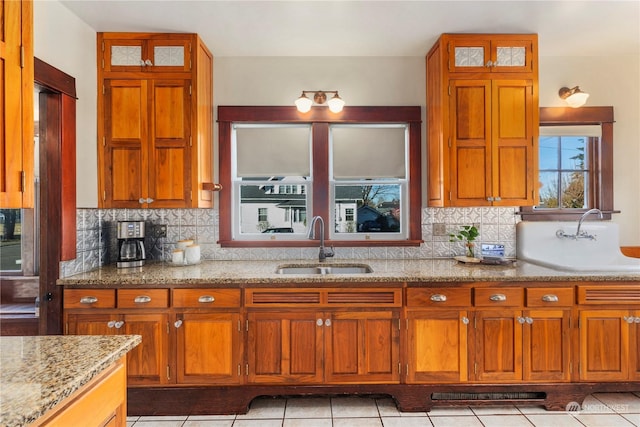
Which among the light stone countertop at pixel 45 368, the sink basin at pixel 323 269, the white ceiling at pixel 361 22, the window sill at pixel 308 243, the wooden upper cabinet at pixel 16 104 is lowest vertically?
the sink basin at pixel 323 269

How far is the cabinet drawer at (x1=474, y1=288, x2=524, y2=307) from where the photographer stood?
230cm

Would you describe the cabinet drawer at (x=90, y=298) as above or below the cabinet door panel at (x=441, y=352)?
above

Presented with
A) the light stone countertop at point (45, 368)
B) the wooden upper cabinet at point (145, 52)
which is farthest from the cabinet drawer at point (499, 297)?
the wooden upper cabinet at point (145, 52)

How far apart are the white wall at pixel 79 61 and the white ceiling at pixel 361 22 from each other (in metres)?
0.12

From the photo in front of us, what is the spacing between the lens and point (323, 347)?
7.55 feet

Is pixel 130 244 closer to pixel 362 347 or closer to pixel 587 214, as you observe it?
pixel 362 347

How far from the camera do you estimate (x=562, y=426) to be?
2158 millimetres

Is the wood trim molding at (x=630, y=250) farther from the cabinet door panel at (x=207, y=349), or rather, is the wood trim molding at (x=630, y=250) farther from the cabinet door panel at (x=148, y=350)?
the cabinet door panel at (x=148, y=350)

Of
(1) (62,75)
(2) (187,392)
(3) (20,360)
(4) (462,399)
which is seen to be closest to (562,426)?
(4) (462,399)

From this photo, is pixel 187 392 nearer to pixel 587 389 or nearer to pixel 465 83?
pixel 587 389

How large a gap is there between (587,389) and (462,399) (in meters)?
0.82

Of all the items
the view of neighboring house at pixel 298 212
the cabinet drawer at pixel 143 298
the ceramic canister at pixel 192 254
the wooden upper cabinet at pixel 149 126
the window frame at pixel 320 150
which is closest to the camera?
the cabinet drawer at pixel 143 298

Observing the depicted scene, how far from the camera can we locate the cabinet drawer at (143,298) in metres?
2.28

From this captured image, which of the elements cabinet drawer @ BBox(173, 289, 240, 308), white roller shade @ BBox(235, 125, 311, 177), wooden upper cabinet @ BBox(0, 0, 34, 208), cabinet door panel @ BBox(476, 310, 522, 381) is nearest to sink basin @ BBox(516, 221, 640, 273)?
cabinet door panel @ BBox(476, 310, 522, 381)
